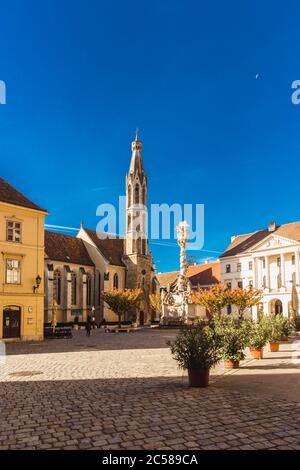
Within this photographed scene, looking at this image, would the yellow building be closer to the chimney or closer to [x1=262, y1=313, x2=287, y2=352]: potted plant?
[x1=262, y1=313, x2=287, y2=352]: potted plant

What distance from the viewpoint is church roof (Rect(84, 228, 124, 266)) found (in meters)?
62.5

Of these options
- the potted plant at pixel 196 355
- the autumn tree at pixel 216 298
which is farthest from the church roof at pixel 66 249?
the potted plant at pixel 196 355

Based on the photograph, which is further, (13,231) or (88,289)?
(88,289)

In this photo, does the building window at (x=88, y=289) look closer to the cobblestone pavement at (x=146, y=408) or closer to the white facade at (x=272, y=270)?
the white facade at (x=272, y=270)

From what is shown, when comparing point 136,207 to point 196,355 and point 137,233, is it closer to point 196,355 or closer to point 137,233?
point 137,233

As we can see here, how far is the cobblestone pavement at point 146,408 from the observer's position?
6770mm

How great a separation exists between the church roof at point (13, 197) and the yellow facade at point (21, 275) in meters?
0.27

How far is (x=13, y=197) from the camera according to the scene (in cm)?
2998

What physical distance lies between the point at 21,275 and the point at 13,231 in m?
2.91

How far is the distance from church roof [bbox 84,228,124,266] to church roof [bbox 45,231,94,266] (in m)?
1.97

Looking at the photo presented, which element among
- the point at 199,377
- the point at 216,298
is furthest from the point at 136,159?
the point at 199,377

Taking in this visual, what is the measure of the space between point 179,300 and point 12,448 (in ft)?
141
